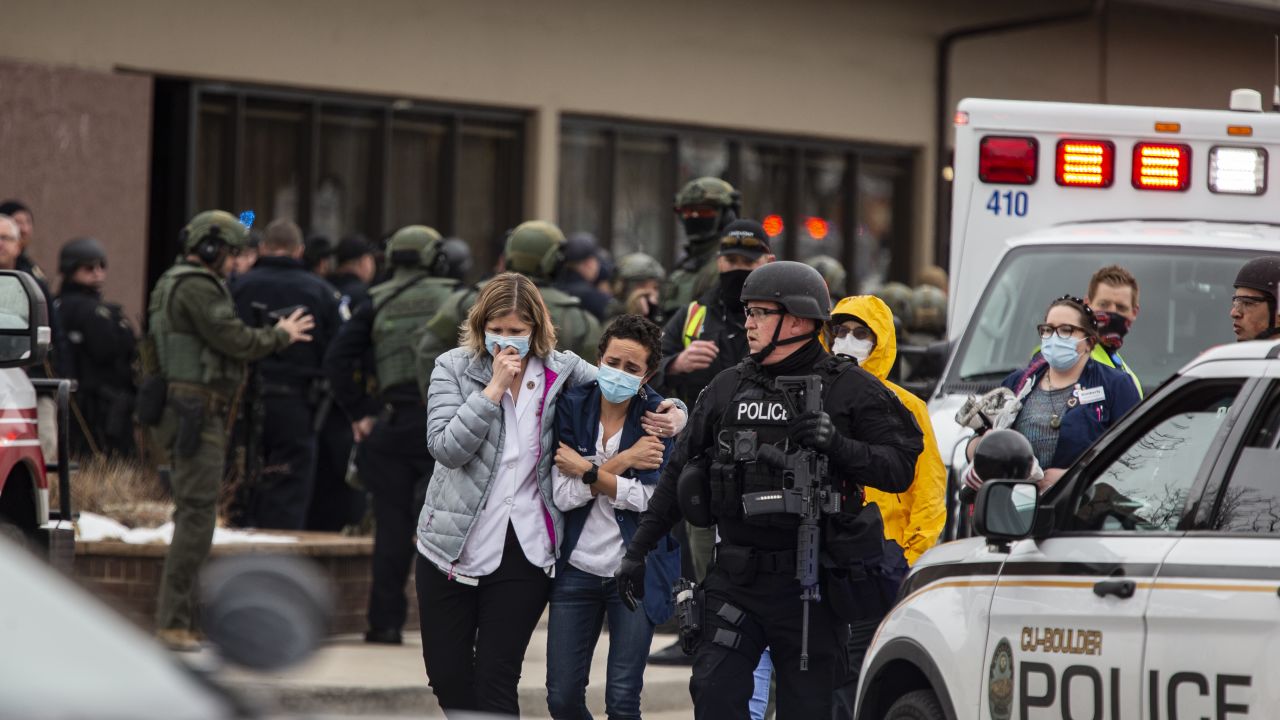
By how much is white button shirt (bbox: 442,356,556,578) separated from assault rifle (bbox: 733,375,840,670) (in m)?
0.94

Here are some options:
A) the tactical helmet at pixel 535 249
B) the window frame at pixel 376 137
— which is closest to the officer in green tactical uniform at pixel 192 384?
the tactical helmet at pixel 535 249

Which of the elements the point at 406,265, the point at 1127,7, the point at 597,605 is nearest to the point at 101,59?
the point at 406,265

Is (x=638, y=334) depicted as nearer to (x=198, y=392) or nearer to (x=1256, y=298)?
(x=1256, y=298)

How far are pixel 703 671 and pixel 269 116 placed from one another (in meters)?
12.7

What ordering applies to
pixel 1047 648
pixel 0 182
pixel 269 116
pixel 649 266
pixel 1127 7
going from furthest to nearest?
pixel 1127 7
pixel 269 116
pixel 0 182
pixel 649 266
pixel 1047 648

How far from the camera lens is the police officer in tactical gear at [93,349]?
13250 mm

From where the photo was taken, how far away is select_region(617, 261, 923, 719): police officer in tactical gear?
637 cm

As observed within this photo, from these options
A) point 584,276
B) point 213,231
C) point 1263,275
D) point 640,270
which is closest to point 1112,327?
point 1263,275

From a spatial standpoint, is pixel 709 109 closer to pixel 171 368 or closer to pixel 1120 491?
pixel 171 368

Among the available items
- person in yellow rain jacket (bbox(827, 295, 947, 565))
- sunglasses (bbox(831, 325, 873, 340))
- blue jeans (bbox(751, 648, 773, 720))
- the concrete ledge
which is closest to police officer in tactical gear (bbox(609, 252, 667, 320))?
the concrete ledge

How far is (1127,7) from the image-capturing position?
24.1m

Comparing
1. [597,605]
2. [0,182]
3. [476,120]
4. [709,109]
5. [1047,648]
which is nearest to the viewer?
[1047,648]

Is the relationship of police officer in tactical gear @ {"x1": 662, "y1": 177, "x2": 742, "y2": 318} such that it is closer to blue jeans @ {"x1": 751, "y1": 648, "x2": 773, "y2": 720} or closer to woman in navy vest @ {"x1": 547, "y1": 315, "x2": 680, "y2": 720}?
blue jeans @ {"x1": 751, "y1": 648, "x2": 773, "y2": 720}

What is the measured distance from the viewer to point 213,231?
1027 centimetres
